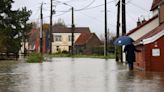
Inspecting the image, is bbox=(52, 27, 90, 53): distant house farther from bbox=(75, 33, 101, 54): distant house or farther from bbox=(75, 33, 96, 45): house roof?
bbox=(75, 33, 101, 54): distant house

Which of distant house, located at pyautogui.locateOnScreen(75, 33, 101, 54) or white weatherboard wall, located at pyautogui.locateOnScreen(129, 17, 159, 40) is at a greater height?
distant house, located at pyautogui.locateOnScreen(75, 33, 101, 54)

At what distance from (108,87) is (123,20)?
24.7 metres

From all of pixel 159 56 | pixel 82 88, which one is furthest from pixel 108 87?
pixel 159 56

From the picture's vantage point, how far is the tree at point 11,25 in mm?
55037

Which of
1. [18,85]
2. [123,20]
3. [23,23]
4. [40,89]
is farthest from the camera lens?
[23,23]

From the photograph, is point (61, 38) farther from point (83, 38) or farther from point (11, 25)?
point (11, 25)

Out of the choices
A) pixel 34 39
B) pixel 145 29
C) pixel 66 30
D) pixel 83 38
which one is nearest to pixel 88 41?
pixel 83 38

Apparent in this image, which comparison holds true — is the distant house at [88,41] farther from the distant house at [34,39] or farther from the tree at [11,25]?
the tree at [11,25]

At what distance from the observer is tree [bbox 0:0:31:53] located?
5504 centimetres

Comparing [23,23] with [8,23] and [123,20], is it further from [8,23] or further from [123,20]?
[123,20]

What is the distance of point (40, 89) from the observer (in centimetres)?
1797

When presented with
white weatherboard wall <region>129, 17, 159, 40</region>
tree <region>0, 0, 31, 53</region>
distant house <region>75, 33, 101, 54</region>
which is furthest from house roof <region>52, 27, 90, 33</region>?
white weatherboard wall <region>129, 17, 159, 40</region>

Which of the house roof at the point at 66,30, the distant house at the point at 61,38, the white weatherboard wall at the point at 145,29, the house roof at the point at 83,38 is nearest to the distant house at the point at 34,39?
the distant house at the point at 61,38

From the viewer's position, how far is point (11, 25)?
57.8m
